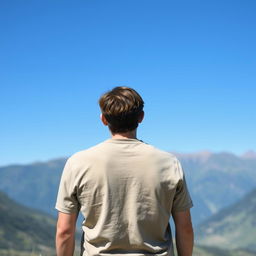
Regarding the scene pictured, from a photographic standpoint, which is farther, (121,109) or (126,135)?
(126,135)

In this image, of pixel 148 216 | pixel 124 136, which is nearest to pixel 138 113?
pixel 124 136

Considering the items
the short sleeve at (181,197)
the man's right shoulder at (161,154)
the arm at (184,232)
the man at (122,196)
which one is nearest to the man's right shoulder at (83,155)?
the man at (122,196)

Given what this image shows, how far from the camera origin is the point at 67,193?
12.3 ft

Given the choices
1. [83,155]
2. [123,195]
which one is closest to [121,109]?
[83,155]

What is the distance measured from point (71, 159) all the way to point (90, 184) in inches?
9.9

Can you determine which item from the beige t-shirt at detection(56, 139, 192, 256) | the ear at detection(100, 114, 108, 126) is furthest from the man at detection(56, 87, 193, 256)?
the ear at detection(100, 114, 108, 126)

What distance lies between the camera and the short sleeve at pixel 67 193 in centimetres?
373

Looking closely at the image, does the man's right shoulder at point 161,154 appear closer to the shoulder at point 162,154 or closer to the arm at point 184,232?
the shoulder at point 162,154

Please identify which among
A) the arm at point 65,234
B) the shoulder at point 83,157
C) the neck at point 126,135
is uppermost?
the neck at point 126,135

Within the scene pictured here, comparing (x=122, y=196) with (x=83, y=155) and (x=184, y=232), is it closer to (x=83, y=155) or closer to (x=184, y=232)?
(x=83, y=155)

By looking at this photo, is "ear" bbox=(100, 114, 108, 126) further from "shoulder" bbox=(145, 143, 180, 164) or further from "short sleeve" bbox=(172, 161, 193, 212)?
"short sleeve" bbox=(172, 161, 193, 212)

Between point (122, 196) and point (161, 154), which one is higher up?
A: point (161, 154)

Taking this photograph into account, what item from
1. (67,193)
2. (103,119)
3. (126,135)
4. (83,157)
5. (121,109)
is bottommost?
(67,193)

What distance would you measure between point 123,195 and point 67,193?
1.49 ft
